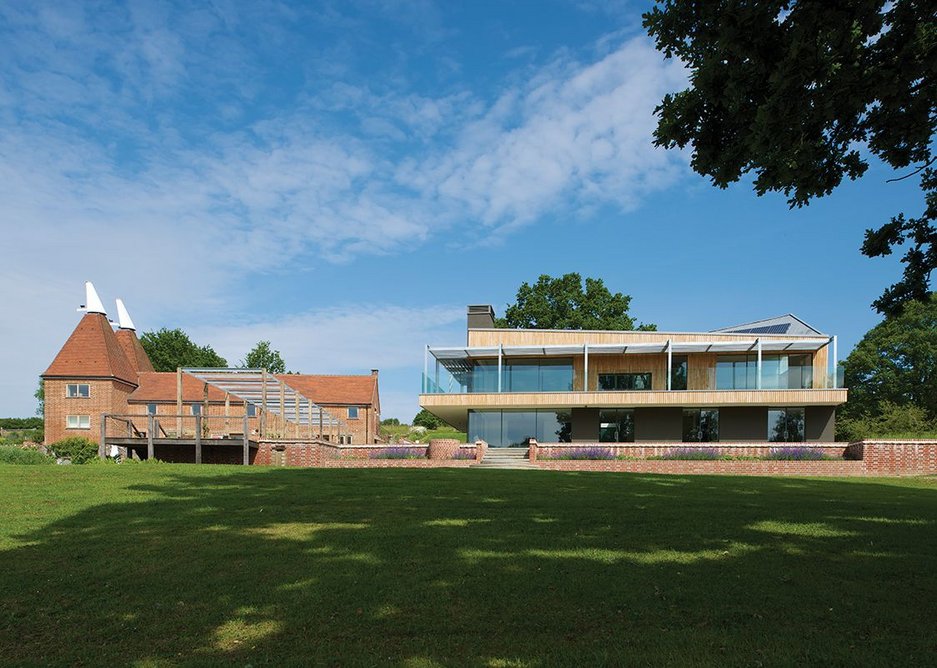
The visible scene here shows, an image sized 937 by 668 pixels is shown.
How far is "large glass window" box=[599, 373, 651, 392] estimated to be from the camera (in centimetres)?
2984

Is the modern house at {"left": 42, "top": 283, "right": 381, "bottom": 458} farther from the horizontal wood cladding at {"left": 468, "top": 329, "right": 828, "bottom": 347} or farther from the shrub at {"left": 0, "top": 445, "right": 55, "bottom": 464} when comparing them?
the shrub at {"left": 0, "top": 445, "right": 55, "bottom": 464}

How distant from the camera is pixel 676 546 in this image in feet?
21.1

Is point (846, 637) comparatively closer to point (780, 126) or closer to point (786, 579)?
point (786, 579)

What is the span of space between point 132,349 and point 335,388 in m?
15.4

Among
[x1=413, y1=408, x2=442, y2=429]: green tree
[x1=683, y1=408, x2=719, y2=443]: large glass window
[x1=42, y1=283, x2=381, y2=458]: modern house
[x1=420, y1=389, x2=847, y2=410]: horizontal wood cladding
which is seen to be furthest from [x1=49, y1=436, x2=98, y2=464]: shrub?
[x1=413, y1=408, x2=442, y2=429]: green tree

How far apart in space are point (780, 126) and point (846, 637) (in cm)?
444

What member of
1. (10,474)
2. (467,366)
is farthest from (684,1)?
(467,366)

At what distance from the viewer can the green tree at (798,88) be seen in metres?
5.62

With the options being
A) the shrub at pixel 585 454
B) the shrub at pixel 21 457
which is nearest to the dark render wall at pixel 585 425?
the shrub at pixel 585 454

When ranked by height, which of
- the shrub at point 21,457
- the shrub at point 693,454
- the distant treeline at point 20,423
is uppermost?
the shrub at point 21,457

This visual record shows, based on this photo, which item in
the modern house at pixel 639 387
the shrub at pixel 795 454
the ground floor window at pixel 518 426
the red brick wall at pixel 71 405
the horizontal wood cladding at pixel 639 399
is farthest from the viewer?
the red brick wall at pixel 71 405

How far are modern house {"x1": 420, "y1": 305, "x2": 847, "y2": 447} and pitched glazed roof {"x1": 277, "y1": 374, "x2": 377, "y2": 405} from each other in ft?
57.4

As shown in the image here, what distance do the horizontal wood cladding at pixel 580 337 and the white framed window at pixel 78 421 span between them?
86.8 ft

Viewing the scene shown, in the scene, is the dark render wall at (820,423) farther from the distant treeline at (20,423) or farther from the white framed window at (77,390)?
the distant treeline at (20,423)
